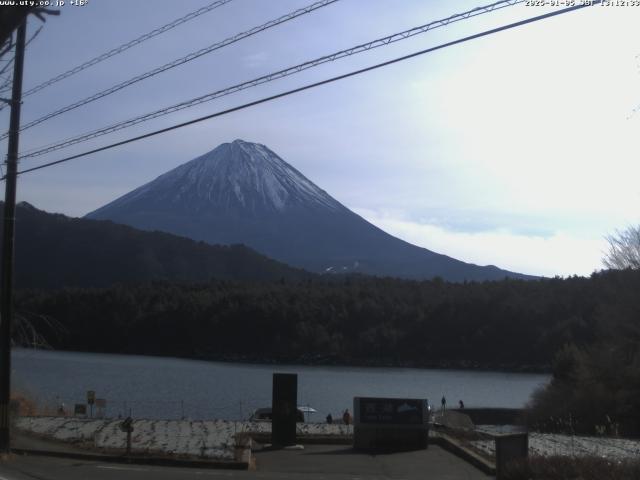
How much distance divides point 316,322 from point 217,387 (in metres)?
54.7

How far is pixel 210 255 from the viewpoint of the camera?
175 metres

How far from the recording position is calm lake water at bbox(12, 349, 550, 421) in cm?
4547

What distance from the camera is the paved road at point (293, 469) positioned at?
1527 cm

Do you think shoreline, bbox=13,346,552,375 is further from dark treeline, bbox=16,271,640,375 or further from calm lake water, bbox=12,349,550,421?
calm lake water, bbox=12,349,550,421

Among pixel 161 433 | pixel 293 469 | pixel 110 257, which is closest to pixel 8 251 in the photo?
pixel 161 433

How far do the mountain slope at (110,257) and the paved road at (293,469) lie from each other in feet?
439

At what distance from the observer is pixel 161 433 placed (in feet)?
71.7

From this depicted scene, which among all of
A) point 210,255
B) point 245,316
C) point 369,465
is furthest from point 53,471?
point 210,255

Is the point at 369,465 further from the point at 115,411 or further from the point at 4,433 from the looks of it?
the point at 115,411

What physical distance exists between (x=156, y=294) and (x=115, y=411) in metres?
78.2

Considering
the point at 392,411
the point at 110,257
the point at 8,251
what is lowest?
the point at 392,411

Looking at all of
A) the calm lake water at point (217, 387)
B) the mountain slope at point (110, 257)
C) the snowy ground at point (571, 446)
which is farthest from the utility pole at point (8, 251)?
the mountain slope at point (110, 257)

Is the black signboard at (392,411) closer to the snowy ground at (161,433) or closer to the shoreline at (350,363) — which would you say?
the snowy ground at (161,433)

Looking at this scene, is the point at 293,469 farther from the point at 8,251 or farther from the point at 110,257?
the point at 110,257
